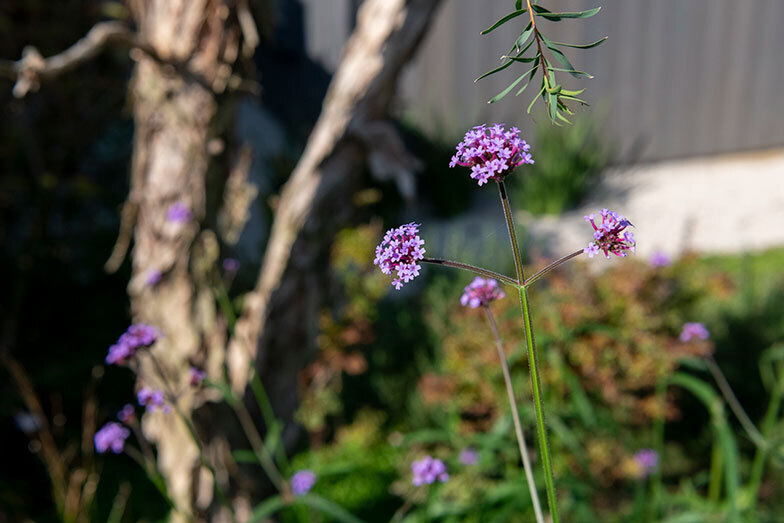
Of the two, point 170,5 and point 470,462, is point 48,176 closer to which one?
point 170,5

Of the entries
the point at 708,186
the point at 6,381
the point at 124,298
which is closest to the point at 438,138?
the point at 708,186

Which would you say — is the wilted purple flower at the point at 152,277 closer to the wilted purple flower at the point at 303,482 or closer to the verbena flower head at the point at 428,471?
the wilted purple flower at the point at 303,482

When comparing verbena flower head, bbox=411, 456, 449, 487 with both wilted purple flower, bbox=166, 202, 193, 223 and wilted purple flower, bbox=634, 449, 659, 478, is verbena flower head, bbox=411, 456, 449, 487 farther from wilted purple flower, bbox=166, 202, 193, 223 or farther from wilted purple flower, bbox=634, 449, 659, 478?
wilted purple flower, bbox=634, 449, 659, 478

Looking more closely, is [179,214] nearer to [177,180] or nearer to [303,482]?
[177,180]

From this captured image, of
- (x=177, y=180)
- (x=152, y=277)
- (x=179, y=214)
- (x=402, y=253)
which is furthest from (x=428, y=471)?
(x=177, y=180)

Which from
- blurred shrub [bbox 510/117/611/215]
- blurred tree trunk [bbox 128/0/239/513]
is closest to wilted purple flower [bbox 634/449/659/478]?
blurred tree trunk [bbox 128/0/239/513]

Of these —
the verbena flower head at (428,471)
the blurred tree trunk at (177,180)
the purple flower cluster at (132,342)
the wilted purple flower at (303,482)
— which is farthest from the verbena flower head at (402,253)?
the blurred tree trunk at (177,180)
